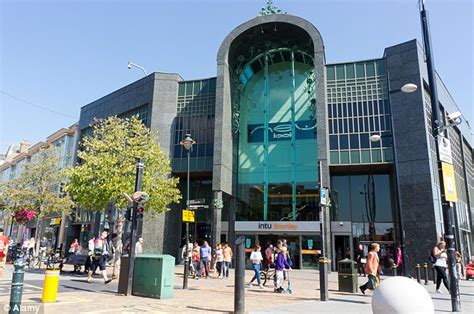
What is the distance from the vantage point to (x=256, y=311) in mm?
8484

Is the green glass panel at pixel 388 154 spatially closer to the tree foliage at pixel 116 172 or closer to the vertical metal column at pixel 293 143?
the vertical metal column at pixel 293 143

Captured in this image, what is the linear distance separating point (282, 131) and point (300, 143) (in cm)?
180

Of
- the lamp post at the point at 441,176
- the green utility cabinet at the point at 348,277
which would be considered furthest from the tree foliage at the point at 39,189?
the lamp post at the point at 441,176

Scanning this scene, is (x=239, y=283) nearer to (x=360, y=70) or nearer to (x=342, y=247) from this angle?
(x=342, y=247)

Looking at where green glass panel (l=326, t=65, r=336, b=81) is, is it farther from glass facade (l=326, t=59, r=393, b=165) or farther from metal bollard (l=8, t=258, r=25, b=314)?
metal bollard (l=8, t=258, r=25, b=314)

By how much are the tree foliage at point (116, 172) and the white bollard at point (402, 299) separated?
46.9ft

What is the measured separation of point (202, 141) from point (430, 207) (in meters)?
16.4

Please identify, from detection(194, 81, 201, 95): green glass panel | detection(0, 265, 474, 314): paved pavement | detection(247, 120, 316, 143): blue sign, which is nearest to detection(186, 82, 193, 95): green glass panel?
detection(194, 81, 201, 95): green glass panel

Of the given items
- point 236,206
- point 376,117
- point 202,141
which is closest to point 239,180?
point 236,206

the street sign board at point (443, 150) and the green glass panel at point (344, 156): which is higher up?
the green glass panel at point (344, 156)

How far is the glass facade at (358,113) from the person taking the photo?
24.8m

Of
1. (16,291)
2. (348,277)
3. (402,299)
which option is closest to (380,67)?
(348,277)

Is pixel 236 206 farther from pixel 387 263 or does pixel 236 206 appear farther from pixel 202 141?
pixel 387 263

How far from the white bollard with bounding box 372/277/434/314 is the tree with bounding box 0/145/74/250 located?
2521 cm
